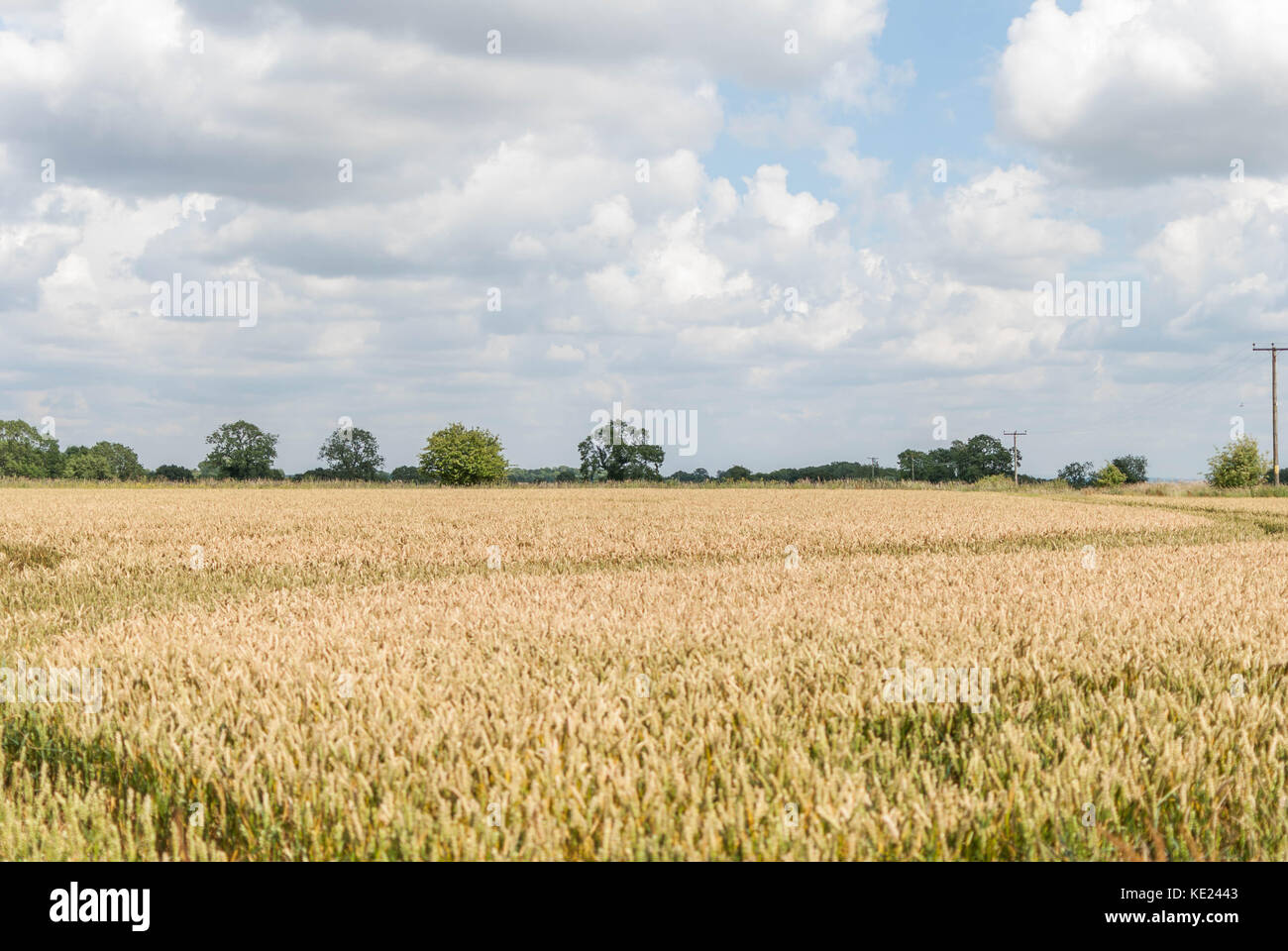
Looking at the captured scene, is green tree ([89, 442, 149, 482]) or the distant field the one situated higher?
green tree ([89, 442, 149, 482])

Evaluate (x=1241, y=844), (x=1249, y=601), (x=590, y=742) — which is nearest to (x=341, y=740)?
(x=590, y=742)

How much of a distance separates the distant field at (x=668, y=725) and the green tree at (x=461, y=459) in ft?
244

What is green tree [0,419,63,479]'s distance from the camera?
11344cm

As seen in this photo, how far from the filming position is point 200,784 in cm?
279

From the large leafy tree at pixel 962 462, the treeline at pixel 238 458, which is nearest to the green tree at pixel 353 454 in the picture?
the treeline at pixel 238 458

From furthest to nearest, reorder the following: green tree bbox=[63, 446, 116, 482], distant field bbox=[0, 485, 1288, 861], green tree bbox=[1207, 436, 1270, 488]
A: green tree bbox=[63, 446, 116, 482] → green tree bbox=[1207, 436, 1270, 488] → distant field bbox=[0, 485, 1288, 861]

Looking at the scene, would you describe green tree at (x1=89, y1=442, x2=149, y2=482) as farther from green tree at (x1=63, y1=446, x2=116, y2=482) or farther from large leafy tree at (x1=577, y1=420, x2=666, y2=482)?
large leafy tree at (x1=577, y1=420, x2=666, y2=482)

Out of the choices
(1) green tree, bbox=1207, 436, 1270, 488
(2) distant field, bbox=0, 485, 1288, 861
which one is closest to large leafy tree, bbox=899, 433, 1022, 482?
(1) green tree, bbox=1207, 436, 1270, 488

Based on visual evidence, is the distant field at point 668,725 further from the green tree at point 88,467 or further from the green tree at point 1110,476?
the green tree at point 88,467

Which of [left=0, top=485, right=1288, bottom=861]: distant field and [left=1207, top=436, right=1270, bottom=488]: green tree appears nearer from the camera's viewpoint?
[left=0, top=485, right=1288, bottom=861]: distant field

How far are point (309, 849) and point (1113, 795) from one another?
8.11 ft

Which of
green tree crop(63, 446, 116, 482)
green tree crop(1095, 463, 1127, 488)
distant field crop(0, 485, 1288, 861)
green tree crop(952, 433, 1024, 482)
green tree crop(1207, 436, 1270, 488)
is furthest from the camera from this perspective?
green tree crop(952, 433, 1024, 482)

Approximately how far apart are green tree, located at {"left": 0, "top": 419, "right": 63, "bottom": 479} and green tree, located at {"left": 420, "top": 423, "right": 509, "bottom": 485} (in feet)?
237
